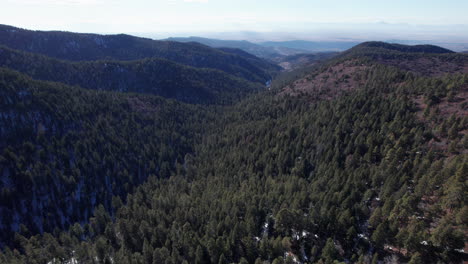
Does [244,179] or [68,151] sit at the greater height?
[68,151]

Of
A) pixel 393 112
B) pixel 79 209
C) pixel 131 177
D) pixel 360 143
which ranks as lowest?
pixel 79 209

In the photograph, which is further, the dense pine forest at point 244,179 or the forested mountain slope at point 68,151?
the forested mountain slope at point 68,151

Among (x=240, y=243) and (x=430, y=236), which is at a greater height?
(x=430, y=236)

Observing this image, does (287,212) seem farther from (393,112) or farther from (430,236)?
(393,112)

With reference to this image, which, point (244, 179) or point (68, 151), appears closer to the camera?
point (244, 179)

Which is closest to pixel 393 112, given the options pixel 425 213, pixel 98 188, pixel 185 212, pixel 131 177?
pixel 425 213

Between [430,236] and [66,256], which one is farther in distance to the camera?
[66,256]

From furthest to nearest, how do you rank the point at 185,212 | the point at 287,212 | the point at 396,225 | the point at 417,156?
1. the point at 185,212
2. the point at 417,156
3. the point at 287,212
4. the point at 396,225

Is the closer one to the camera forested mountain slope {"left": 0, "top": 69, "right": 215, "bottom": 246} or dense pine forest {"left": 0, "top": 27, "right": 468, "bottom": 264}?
dense pine forest {"left": 0, "top": 27, "right": 468, "bottom": 264}
